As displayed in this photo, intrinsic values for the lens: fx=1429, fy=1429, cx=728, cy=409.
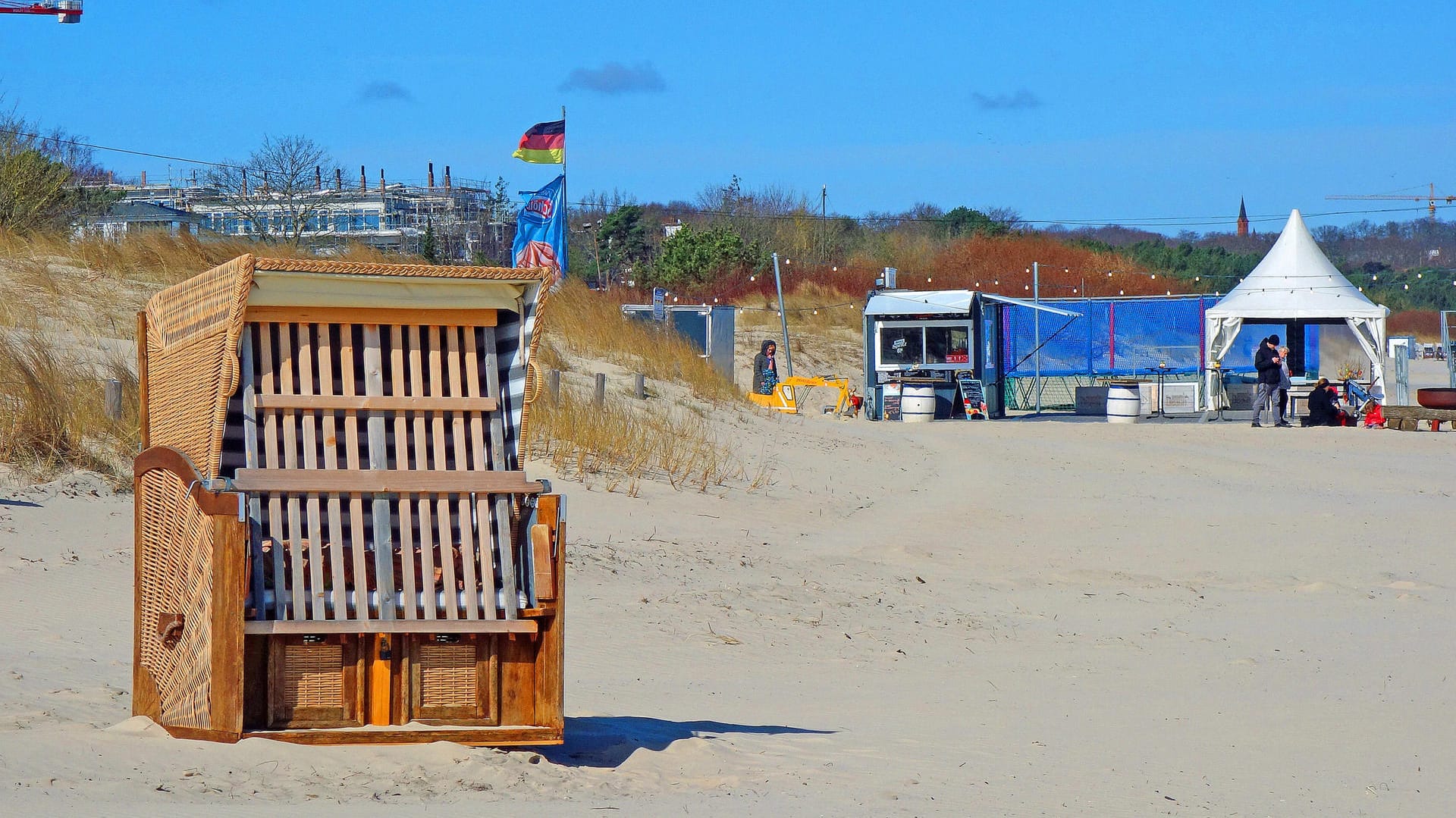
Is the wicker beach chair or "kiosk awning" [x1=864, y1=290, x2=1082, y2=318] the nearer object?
the wicker beach chair

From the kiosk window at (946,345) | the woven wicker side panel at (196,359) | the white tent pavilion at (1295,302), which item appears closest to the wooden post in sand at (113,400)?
the woven wicker side panel at (196,359)

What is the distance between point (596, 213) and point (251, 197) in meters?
31.4

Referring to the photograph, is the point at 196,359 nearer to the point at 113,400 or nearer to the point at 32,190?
the point at 113,400

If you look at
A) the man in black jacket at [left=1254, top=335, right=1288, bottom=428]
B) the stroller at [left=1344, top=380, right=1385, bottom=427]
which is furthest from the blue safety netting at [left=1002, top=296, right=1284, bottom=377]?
the man in black jacket at [left=1254, top=335, right=1288, bottom=428]

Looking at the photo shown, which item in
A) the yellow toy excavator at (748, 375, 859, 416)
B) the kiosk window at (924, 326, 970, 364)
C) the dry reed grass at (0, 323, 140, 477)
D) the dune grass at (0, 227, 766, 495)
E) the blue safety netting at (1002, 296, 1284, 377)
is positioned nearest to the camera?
the dry reed grass at (0, 323, 140, 477)

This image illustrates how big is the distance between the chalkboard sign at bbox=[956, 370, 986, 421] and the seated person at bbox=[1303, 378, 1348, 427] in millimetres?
5664

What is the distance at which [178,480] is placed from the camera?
17.2 feet

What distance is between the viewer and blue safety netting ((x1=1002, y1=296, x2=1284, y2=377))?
34.5 m

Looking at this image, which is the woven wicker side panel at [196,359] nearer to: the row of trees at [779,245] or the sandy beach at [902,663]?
the sandy beach at [902,663]

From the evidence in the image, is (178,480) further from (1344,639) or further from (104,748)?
(1344,639)

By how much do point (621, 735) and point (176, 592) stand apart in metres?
1.86

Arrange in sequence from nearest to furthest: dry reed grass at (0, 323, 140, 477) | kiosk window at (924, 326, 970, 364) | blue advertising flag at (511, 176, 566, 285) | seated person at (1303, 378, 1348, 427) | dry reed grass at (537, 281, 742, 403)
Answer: dry reed grass at (0, 323, 140, 477)
dry reed grass at (537, 281, 742, 403)
blue advertising flag at (511, 176, 566, 285)
seated person at (1303, 378, 1348, 427)
kiosk window at (924, 326, 970, 364)

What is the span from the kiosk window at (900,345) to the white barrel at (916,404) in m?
1.62

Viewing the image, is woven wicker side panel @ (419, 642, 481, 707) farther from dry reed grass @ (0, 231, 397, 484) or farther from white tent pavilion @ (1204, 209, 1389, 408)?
white tent pavilion @ (1204, 209, 1389, 408)
